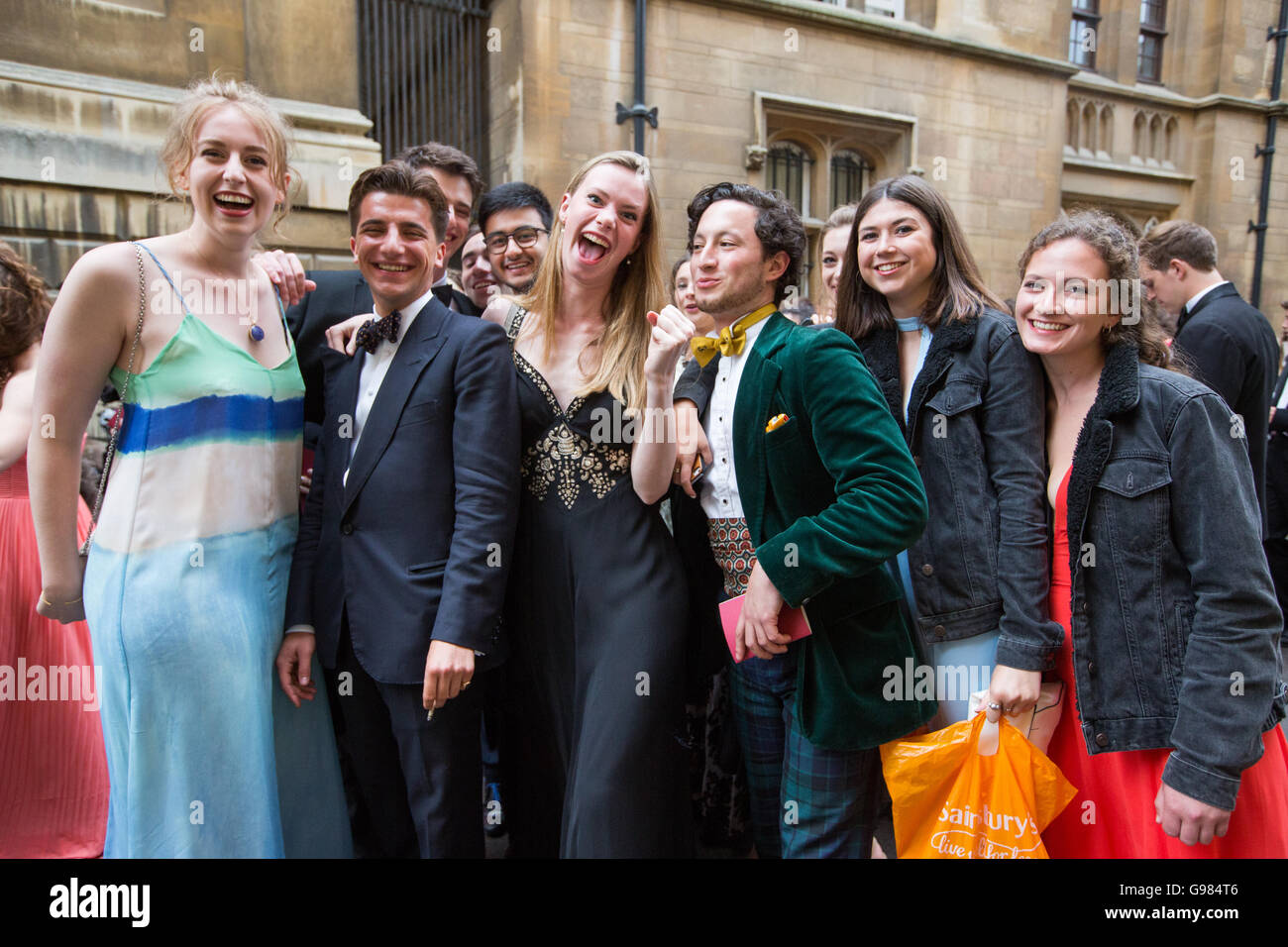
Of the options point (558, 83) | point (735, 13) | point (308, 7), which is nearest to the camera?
point (308, 7)

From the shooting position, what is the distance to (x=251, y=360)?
2070 millimetres

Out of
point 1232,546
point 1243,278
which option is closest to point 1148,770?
point 1232,546

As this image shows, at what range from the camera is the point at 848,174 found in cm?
1014

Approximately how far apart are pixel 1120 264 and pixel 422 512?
191 centimetres

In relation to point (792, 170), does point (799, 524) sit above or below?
below

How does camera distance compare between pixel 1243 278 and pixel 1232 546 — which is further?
pixel 1243 278

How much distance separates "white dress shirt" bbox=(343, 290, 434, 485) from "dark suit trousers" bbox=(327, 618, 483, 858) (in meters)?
0.56

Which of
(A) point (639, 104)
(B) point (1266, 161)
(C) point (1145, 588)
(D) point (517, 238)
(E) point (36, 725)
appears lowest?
(E) point (36, 725)

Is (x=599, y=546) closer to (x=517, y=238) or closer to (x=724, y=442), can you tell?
(x=724, y=442)

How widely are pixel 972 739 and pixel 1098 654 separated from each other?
37 cm

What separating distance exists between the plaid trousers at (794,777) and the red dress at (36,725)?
2400 mm

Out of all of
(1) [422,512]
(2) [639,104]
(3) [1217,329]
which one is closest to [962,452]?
(1) [422,512]
